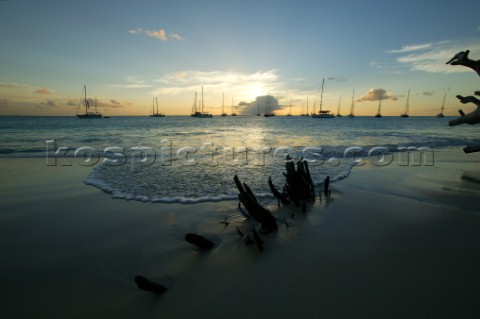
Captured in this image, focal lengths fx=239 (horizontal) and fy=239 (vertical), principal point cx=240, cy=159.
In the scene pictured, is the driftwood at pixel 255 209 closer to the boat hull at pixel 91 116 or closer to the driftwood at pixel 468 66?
the driftwood at pixel 468 66

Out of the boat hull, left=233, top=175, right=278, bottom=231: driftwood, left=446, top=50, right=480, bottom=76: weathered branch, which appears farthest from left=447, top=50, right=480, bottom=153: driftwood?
the boat hull

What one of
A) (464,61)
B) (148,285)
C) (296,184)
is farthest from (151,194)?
(464,61)

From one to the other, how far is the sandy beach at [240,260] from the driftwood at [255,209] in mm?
206

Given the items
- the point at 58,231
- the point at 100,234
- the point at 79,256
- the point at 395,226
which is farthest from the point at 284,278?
the point at 58,231

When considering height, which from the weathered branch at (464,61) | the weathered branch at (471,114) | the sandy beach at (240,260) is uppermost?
the weathered branch at (464,61)

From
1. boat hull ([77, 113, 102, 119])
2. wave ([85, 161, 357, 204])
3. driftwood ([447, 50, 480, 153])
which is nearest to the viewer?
wave ([85, 161, 357, 204])

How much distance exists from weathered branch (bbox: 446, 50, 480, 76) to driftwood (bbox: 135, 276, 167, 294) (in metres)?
10.2

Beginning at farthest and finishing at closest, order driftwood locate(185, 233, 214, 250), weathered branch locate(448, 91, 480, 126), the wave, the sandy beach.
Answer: weathered branch locate(448, 91, 480, 126) → the wave → driftwood locate(185, 233, 214, 250) → the sandy beach

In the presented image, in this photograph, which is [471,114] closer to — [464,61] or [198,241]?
[464,61]

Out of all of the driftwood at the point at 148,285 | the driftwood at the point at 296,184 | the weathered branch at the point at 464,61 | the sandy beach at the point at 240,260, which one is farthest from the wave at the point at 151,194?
the weathered branch at the point at 464,61

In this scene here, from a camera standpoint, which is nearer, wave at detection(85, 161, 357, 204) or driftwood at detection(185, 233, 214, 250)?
driftwood at detection(185, 233, 214, 250)

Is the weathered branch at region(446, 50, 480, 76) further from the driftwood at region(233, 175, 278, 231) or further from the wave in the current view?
the driftwood at region(233, 175, 278, 231)

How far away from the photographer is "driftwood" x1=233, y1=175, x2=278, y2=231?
15.9 feet

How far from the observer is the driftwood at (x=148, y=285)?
3081 millimetres
